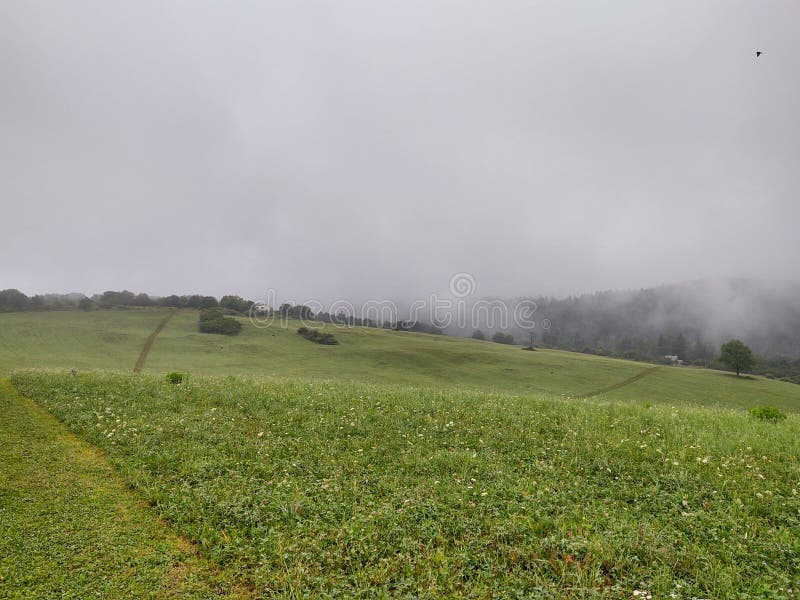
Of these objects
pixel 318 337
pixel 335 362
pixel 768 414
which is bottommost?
pixel 335 362

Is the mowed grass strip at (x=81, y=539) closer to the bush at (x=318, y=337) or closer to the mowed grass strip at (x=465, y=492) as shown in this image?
the mowed grass strip at (x=465, y=492)

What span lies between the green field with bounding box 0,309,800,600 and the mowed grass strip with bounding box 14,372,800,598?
0.04 meters

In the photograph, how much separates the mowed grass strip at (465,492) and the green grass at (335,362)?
3472cm

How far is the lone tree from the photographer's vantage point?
84.1 metres

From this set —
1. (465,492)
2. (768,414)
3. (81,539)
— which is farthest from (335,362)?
(81,539)

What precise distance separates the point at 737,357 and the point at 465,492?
348 feet

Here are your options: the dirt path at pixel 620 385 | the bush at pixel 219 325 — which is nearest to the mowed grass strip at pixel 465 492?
the dirt path at pixel 620 385

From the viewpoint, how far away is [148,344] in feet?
232

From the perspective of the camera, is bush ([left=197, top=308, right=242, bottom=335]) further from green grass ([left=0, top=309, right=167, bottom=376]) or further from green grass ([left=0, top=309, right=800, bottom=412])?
green grass ([left=0, top=309, right=167, bottom=376])

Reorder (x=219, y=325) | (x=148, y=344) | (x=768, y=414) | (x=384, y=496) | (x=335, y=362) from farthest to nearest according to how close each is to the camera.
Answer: (x=219, y=325) < (x=148, y=344) < (x=335, y=362) < (x=768, y=414) < (x=384, y=496)

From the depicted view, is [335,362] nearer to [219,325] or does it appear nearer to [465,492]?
[219,325]

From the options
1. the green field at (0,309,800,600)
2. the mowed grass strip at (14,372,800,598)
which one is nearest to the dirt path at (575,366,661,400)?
the mowed grass strip at (14,372,800,598)

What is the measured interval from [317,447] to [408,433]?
2.68 metres

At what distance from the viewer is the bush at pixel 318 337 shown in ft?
277
